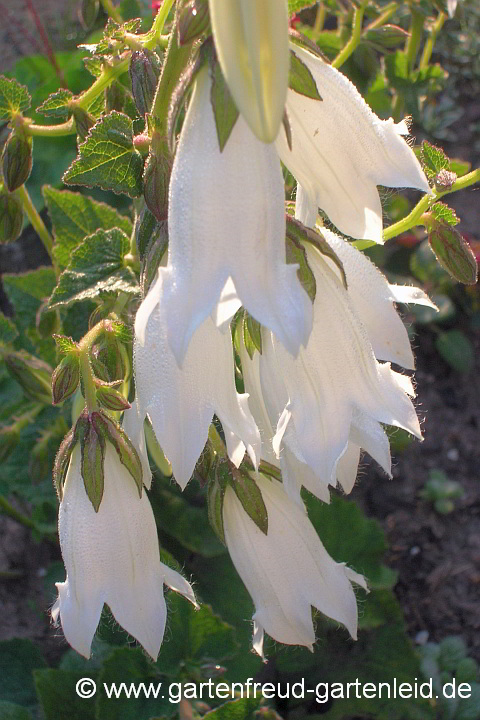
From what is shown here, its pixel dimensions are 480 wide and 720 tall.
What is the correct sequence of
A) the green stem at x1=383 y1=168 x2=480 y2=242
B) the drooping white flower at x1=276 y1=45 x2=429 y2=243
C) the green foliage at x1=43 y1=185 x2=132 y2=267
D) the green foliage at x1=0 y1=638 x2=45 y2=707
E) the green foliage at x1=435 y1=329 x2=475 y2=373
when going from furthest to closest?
the green foliage at x1=435 y1=329 x2=475 y2=373 < the green foliage at x1=0 y1=638 x2=45 y2=707 < the green foliage at x1=43 y1=185 x2=132 y2=267 < the green stem at x1=383 y1=168 x2=480 y2=242 < the drooping white flower at x1=276 y1=45 x2=429 y2=243

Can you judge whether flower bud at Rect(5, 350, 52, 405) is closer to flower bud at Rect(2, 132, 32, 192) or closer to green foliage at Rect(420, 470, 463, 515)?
flower bud at Rect(2, 132, 32, 192)

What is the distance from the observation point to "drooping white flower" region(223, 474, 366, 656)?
2.48 feet

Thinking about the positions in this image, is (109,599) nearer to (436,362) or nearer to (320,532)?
(320,532)

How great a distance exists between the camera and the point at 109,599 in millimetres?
676

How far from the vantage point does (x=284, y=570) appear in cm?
76

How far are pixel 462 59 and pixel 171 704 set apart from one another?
210 cm

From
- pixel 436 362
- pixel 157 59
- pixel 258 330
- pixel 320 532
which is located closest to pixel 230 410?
pixel 258 330

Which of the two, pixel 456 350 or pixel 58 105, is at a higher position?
pixel 58 105

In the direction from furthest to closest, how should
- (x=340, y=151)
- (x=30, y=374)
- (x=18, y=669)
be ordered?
(x=18, y=669) < (x=30, y=374) < (x=340, y=151)

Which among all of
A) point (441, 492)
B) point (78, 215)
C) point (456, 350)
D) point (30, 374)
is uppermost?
point (78, 215)

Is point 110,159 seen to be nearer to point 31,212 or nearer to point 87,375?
point 87,375

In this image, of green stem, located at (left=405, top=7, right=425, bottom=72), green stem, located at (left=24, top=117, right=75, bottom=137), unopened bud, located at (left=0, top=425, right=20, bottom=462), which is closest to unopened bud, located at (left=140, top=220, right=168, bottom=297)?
green stem, located at (left=24, top=117, right=75, bottom=137)

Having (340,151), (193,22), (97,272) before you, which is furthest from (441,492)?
(193,22)
